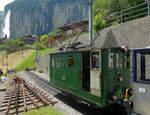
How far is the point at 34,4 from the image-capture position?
516 feet

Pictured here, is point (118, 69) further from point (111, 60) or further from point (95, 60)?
point (95, 60)

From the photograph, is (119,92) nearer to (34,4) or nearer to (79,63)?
(79,63)

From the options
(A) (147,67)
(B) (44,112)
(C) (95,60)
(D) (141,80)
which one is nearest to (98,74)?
(C) (95,60)

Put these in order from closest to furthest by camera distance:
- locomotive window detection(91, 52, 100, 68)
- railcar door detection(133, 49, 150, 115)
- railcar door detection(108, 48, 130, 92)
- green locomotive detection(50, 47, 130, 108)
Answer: railcar door detection(133, 49, 150, 115) < green locomotive detection(50, 47, 130, 108) < railcar door detection(108, 48, 130, 92) < locomotive window detection(91, 52, 100, 68)

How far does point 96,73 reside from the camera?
5730mm

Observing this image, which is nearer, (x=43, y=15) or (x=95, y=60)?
(x=95, y=60)

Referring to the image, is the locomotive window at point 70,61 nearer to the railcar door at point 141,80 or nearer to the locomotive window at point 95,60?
the locomotive window at point 95,60

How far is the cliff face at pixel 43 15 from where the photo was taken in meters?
136

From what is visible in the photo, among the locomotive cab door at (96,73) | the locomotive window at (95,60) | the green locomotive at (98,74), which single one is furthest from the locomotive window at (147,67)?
the locomotive window at (95,60)

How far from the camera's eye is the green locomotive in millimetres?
5461

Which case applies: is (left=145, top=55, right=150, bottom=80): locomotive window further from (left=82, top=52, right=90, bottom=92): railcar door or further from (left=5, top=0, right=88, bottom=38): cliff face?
(left=5, top=0, right=88, bottom=38): cliff face

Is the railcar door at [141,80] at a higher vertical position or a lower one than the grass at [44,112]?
higher

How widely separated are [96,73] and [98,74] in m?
0.16

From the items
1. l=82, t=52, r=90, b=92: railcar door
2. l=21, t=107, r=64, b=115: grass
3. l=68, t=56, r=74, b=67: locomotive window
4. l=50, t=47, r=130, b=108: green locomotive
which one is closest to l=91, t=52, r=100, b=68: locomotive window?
l=50, t=47, r=130, b=108: green locomotive
